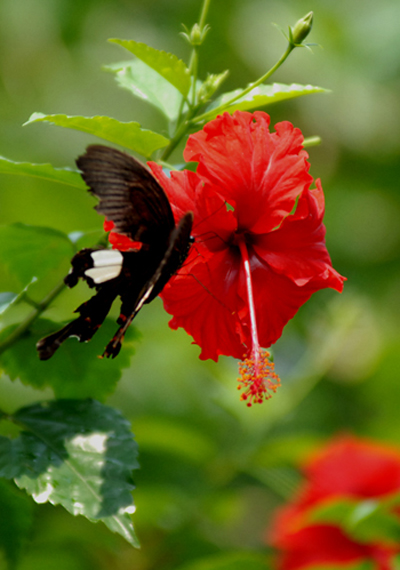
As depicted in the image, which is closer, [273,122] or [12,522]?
[12,522]

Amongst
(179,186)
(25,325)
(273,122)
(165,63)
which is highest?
(273,122)

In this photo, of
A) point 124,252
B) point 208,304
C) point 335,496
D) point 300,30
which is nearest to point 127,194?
point 124,252

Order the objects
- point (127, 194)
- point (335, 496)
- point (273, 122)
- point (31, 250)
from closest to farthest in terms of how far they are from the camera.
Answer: point (127, 194) → point (31, 250) → point (335, 496) → point (273, 122)

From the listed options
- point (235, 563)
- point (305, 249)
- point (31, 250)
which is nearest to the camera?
point (305, 249)

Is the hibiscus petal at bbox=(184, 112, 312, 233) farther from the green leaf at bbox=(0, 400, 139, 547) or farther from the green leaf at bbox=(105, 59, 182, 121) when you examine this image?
the green leaf at bbox=(0, 400, 139, 547)

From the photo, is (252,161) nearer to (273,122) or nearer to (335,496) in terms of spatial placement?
(335,496)

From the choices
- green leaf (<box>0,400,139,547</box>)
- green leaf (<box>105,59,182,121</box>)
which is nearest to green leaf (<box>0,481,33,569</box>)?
green leaf (<box>0,400,139,547</box>)

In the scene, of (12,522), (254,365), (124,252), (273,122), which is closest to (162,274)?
(124,252)

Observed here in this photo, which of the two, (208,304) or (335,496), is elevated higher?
(208,304)
